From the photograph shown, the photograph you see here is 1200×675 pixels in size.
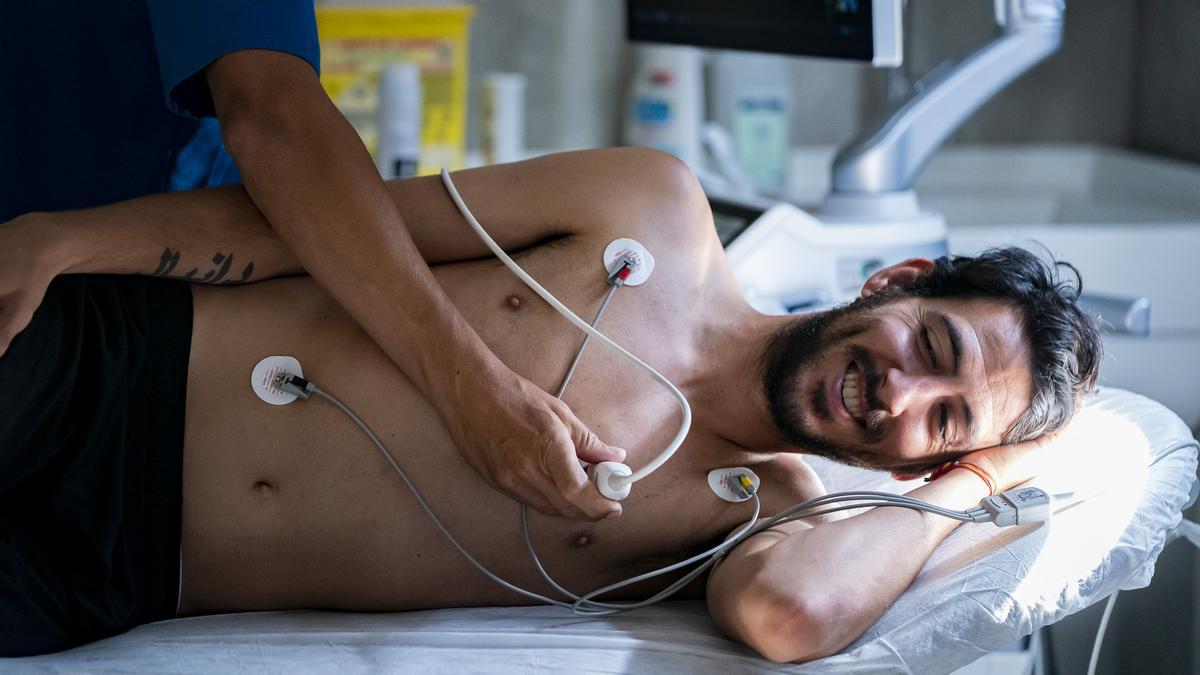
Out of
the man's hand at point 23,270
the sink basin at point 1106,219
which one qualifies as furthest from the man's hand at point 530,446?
the sink basin at point 1106,219

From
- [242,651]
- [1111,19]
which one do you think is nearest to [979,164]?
[1111,19]

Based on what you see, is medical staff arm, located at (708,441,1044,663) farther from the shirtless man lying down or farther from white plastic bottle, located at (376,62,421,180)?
white plastic bottle, located at (376,62,421,180)

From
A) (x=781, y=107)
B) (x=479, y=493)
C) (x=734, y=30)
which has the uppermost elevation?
(x=734, y=30)

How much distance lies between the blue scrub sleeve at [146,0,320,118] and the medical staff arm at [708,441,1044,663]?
66 centimetres

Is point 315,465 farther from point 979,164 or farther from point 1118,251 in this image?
point 979,164

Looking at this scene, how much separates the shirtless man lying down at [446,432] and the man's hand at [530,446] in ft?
0.06

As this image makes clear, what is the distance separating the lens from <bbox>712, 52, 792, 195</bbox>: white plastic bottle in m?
2.62

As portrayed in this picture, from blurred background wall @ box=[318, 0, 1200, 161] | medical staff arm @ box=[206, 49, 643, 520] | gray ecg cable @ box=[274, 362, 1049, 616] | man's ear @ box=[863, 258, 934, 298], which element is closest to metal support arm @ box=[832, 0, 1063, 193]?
man's ear @ box=[863, 258, 934, 298]

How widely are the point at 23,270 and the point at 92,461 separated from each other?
201 mm

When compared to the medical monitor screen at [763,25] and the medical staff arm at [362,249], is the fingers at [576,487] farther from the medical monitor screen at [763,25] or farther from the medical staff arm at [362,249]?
the medical monitor screen at [763,25]

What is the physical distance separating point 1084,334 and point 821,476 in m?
0.36

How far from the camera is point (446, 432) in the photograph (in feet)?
3.76

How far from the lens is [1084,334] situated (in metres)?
1.29

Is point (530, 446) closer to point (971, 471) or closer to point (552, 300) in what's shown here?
point (552, 300)
